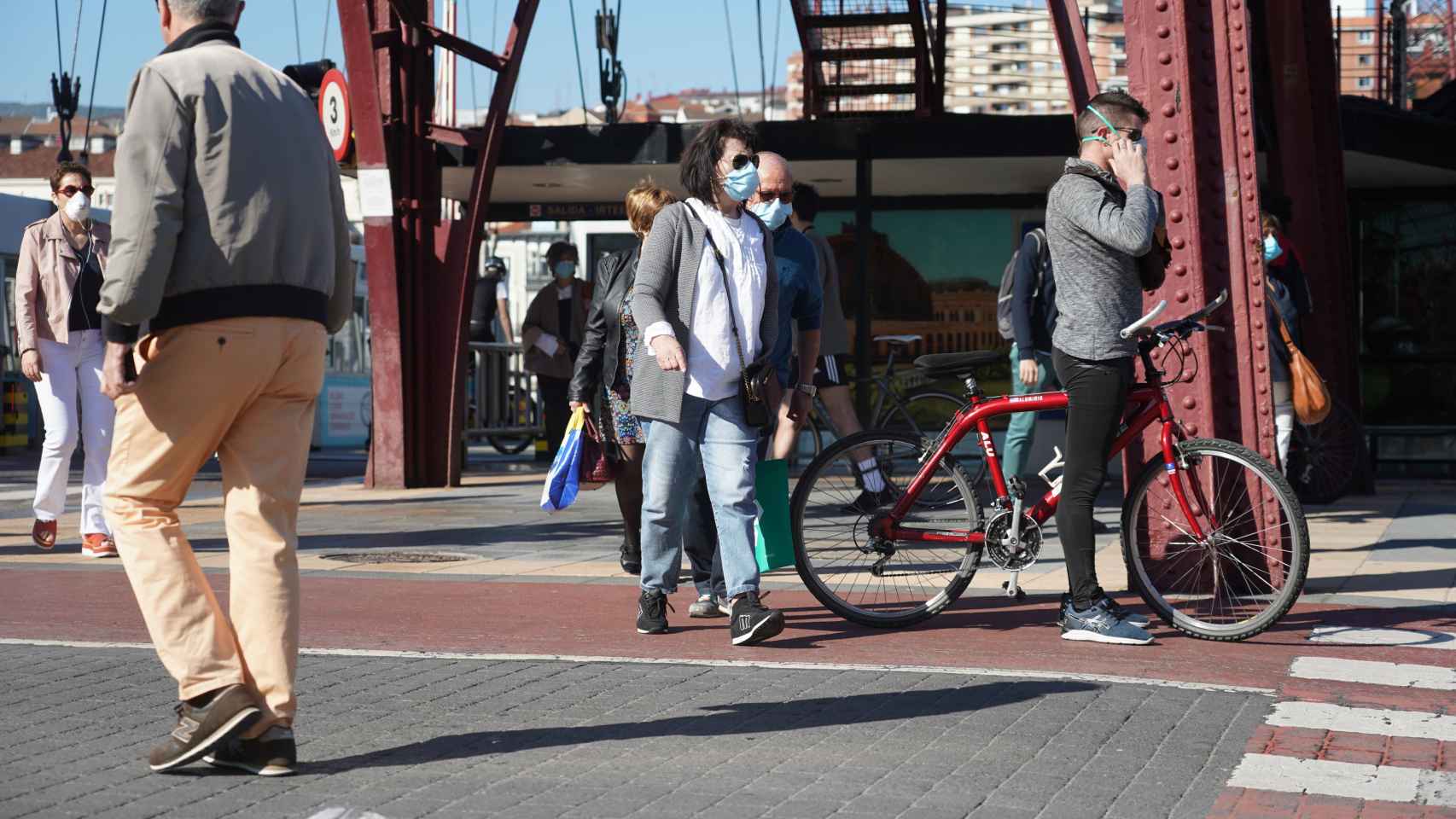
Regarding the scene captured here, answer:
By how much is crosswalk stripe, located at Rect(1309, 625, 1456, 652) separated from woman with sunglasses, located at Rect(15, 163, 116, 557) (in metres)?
5.97

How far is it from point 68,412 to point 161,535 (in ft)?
18.4

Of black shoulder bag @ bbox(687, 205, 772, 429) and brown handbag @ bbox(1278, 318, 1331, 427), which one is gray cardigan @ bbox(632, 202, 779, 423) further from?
brown handbag @ bbox(1278, 318, 1331, 427)

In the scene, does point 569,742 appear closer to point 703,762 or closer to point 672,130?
point 703,762

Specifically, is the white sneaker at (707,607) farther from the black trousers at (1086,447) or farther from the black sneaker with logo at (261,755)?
the black sneaker with logo at (261,755)

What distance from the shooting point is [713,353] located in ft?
21.0

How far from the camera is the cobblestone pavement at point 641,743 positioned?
404cm

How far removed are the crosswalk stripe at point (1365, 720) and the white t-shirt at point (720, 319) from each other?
7.15 feet

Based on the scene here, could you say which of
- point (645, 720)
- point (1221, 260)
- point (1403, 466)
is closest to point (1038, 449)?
point (1403, 466)

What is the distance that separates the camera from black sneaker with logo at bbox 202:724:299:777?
4285 millimetres

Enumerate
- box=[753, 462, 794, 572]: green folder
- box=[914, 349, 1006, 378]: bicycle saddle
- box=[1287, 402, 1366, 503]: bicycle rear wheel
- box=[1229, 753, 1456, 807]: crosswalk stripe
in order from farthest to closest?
box=[1287, 402, 1366, 503]: bicycle rear wheel < box=[914, 349, 1006, 378]: bicycle saddle < box=[753, 462, 794, 572]: green folder < box=[1229, 753, 1456, 807]: crosswalk stripe

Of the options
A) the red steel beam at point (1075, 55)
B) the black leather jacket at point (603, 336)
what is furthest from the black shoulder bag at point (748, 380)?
the red steel beam at point (1075, 55)

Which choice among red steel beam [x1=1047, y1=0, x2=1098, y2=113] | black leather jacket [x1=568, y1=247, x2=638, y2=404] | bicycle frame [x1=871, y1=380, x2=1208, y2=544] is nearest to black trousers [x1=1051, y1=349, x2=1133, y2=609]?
bicycle frame [x1=871, y1=380, x2=1208, y2=544]

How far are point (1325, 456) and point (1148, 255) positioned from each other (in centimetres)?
715

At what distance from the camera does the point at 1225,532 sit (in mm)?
6699
